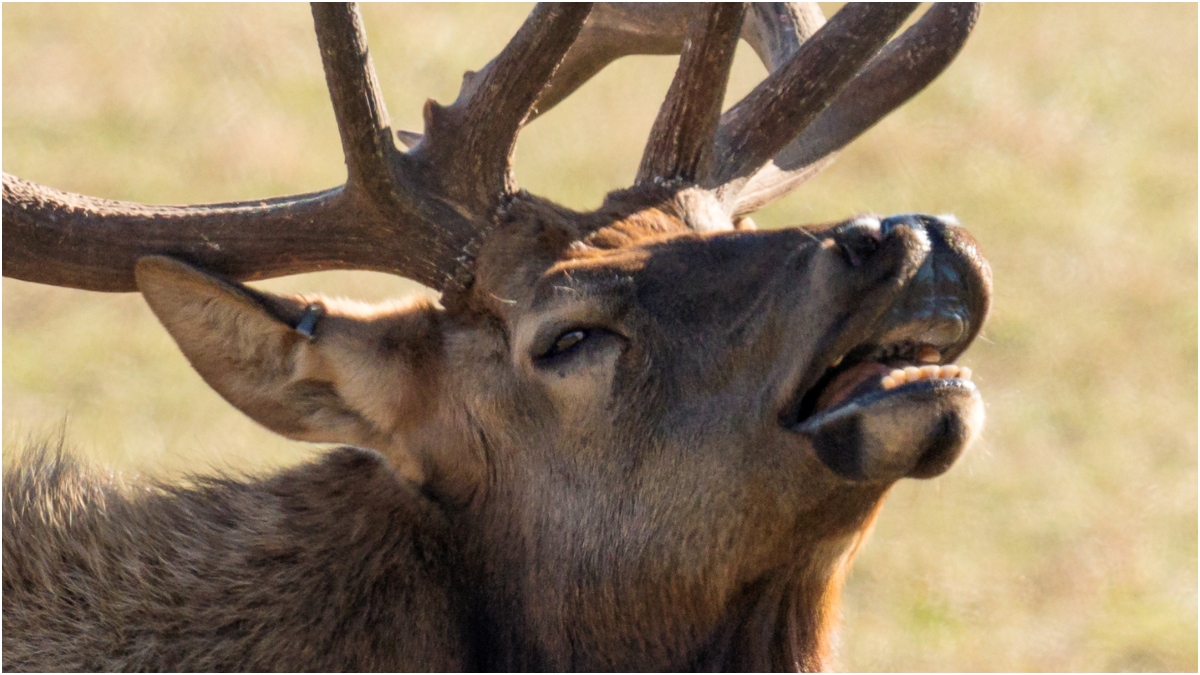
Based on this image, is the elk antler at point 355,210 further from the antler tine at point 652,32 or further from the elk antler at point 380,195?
the antler tine at point 652,32

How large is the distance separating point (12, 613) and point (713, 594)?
202cm

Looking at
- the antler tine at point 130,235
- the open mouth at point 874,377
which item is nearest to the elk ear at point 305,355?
the antler tine at point 130,235

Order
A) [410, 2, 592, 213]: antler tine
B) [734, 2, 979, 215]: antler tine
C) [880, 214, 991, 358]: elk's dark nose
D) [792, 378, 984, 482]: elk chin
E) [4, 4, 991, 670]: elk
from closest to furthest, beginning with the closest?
[792, 378, 984, 482]: elk chin → [880, 214, 991, 358]: elk's dark nose → [4, 4, 991, 670]: elk → [410, 2, 592, 213]: antler tine → [734, 2, 979, 215]: antler tine

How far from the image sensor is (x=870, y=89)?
5.55 metres

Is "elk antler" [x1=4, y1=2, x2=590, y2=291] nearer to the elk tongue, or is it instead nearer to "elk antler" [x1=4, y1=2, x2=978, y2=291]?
"elk antler" [x1=4, y1=2, x2=978, y2=291]

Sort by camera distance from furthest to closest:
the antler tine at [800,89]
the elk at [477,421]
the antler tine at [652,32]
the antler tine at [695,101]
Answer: the antler tine at [652,32] → the antler tine at [800,89] → the antler tine at [695,101] → the elk at [477,421]

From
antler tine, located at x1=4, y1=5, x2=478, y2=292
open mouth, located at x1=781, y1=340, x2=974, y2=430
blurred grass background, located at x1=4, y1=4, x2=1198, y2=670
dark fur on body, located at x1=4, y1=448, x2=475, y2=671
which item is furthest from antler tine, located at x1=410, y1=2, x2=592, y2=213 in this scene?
blurred grass background, located at x1=4, y1=4, x2=1198, y2=670

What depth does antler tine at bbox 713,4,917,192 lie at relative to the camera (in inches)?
197

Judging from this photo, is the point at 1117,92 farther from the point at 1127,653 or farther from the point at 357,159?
the point at 357,159

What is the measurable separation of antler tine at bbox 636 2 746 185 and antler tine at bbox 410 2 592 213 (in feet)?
1.40

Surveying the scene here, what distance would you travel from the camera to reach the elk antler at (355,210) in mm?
4422

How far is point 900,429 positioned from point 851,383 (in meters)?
0.23

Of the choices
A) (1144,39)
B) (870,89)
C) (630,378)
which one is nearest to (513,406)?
(630,378)

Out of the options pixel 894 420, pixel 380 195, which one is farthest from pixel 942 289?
pixel 380 195
